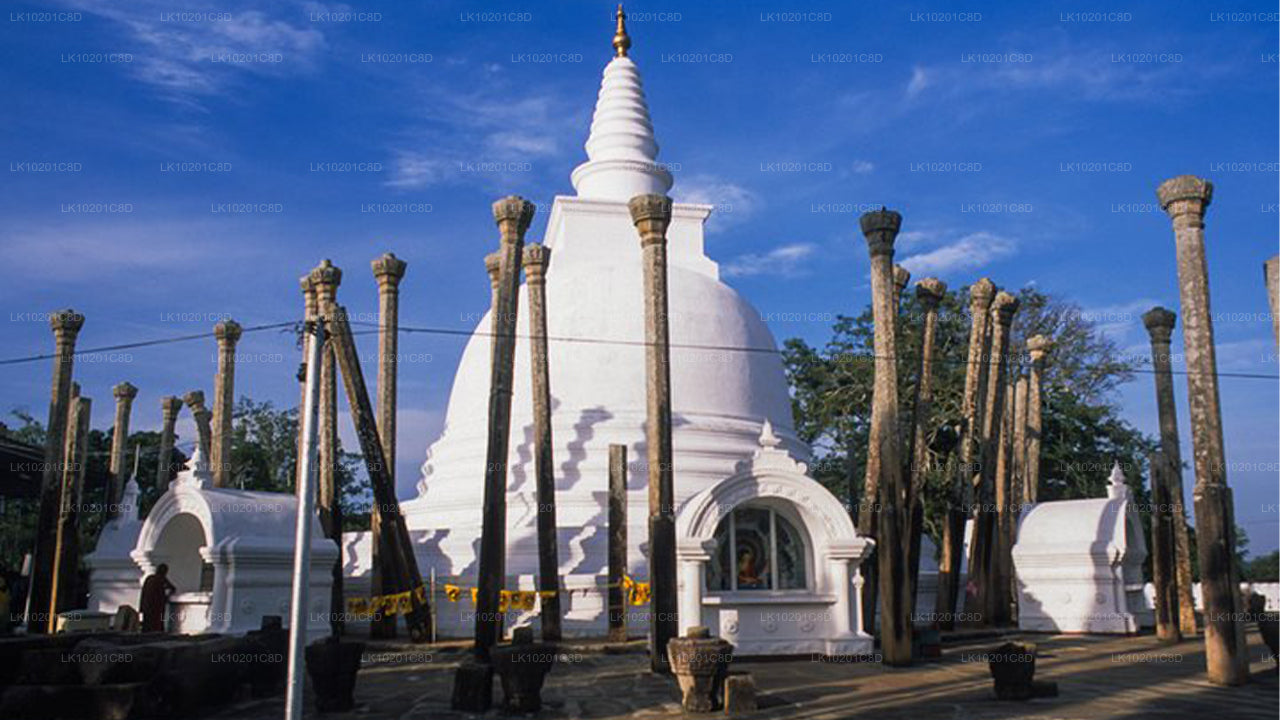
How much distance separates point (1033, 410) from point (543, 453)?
12.1 m

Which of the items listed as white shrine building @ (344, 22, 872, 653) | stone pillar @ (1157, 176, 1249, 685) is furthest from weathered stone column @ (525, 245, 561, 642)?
stone pillar @ (1157, 176, 1249, 685)

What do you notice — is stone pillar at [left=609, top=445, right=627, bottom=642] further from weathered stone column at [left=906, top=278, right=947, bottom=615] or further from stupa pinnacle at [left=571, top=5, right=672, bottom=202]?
stupa pinnacle at [left=571, top=5, right=672, bottom=202]

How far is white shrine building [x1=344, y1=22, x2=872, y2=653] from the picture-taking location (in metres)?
16.1

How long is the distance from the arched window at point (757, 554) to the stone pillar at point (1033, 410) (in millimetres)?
10140

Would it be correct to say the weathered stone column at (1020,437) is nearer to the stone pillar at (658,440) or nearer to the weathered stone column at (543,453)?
the weathered stone column at (543,453)

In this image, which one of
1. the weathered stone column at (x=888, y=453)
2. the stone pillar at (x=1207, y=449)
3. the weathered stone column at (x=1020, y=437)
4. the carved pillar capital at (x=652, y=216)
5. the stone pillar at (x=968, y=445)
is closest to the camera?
the stone pillar at (x=1207, y=449)

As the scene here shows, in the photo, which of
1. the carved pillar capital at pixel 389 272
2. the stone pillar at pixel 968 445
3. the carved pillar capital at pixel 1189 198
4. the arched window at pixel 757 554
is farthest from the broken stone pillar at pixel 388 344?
the carved pillar capital at pixel 1189 198

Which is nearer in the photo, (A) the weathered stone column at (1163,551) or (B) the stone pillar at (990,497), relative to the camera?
(A) the weathered stone column at (1163,551)

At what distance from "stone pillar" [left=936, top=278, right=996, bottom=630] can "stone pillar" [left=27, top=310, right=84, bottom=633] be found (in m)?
16.6

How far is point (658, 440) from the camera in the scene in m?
14.8

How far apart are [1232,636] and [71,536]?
19867 millimetres

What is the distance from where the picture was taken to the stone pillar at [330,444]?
1834 cm

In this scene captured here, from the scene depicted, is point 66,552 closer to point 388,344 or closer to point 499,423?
point 388,344

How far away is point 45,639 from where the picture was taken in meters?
12.5
